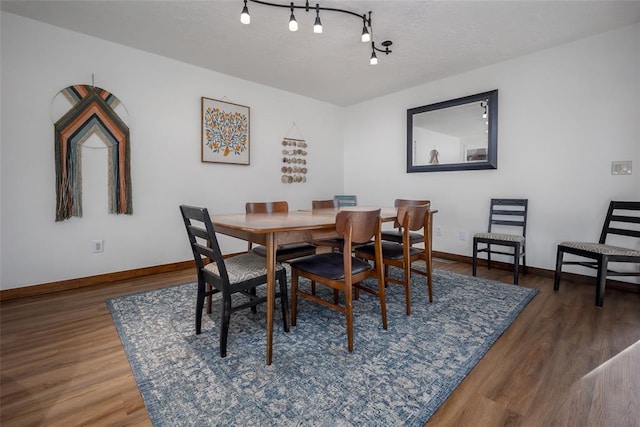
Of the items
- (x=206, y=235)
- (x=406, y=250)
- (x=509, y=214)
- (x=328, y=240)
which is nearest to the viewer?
(x=206, y=235)

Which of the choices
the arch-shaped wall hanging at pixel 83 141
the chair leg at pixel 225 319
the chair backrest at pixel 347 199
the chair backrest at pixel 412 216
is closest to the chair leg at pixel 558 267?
the chair backrest at pixel 412 216

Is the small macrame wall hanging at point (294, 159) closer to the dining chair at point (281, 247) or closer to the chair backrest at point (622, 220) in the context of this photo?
the dining chair at point (281, 247)

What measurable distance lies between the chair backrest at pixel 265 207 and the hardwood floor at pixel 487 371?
4.20 feet

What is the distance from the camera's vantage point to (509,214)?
3225mm

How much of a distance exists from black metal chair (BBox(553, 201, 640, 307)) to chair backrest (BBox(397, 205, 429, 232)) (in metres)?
1.40

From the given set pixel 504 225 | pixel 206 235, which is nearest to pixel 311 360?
pixel 206 235

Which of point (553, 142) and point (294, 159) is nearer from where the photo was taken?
point (553, 142)

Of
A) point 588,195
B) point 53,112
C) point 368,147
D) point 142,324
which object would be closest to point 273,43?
point 53,112

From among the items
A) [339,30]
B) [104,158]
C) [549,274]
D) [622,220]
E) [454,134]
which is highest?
[339,30]

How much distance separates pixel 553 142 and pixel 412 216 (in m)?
2.08

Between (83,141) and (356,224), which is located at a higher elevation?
(83,141)

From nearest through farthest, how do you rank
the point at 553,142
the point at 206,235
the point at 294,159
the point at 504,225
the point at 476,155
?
the point at 206,235
the point at 553,142
the point at 504,225
the point at 476,155
the point at 294,159

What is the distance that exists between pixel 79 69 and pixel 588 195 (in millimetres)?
5000

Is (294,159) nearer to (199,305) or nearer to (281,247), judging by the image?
(281,247)
